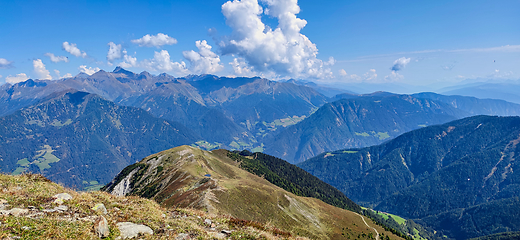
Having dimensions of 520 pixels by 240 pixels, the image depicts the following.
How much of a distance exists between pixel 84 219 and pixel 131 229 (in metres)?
2.89

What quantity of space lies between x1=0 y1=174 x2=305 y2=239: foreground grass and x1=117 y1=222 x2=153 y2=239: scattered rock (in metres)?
0.39

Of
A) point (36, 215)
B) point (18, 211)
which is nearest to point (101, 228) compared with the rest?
point (36, 215)

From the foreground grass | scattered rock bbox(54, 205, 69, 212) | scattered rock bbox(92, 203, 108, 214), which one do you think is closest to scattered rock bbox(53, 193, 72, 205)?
the foreground grass

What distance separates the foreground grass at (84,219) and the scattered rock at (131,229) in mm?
387

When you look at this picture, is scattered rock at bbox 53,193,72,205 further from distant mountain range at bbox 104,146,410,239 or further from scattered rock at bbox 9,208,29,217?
distant mountain range at bbox 104,146,410,239

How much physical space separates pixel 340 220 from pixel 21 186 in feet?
328

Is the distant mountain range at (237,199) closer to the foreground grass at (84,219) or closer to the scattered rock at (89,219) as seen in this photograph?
the foreground grass at (84,219)

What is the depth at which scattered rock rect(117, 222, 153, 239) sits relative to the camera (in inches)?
572

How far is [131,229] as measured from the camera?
15.2 meters

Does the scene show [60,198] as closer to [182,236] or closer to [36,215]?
[36,215]

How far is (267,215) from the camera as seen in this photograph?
73125 millimetres

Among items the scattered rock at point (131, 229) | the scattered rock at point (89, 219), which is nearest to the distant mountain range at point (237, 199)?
the scattered rock at point (131, 229)

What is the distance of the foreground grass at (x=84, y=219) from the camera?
12500 millimetres

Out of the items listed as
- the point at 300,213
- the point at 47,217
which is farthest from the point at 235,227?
the point at 300,213
